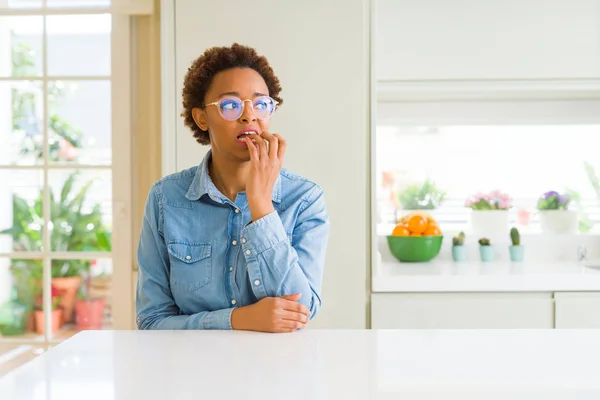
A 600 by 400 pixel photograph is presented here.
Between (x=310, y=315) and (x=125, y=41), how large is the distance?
5.56 feet

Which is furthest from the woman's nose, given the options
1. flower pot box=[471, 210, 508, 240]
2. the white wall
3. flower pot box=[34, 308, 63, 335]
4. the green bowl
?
flower pot box=[471, 210, 508, 240]

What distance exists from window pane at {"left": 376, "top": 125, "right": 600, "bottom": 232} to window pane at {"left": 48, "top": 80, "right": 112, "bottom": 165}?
4.37ft

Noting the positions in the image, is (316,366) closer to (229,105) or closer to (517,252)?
A: (229,105)

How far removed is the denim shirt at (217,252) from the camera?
142 cm

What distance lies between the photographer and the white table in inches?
34.6

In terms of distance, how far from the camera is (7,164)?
2.83 metres

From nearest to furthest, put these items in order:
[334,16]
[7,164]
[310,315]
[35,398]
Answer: [35,398], [310,315], [334,16], [7,164]

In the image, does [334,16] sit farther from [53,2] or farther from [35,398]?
[35,398]

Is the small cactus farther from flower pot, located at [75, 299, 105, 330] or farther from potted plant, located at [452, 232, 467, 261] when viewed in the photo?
flower pot, located at [75, 299, 105, 330]

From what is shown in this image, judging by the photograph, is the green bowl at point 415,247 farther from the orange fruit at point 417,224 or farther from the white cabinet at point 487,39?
the white cabinet at point 487,39

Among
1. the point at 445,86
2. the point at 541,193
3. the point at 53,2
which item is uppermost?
the point at 53,2

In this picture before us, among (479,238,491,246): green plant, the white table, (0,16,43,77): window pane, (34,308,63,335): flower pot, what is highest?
(0,16,43,77): window pane

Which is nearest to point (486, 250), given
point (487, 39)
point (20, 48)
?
point (487, 39)

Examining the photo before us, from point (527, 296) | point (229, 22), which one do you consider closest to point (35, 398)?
point (229, 22)
